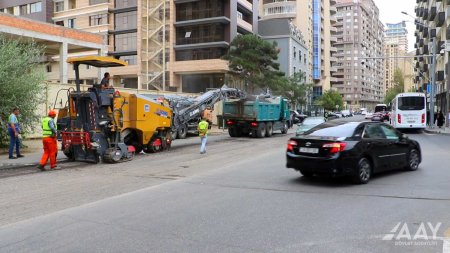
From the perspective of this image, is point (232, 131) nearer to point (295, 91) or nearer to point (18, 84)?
point (18, 84)

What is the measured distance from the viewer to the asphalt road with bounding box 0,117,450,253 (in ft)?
18.9

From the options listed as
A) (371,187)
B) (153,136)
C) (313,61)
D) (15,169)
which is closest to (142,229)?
(371,187)

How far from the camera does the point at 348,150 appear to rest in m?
9.66

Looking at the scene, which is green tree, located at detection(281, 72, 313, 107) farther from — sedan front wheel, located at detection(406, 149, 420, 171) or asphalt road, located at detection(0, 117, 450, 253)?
asphalt road, located at detection(0, 117, 450, 253)

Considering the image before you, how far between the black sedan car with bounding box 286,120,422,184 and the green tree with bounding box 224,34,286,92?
1330 inches

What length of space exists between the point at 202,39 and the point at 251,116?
116 ft

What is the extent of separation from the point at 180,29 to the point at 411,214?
57.2 m

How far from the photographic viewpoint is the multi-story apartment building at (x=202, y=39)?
58.2 metres

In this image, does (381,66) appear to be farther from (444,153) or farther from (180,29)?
(444,153)

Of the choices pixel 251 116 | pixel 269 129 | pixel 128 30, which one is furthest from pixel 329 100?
pixel 251 116

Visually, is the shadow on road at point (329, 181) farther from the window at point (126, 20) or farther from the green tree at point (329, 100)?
the green tree at point (329, 100)

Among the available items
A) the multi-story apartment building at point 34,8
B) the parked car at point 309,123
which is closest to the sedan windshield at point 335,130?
the parked car at point 309,123

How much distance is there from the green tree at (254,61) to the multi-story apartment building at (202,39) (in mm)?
11747

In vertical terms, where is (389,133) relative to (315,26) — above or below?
below
